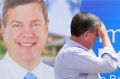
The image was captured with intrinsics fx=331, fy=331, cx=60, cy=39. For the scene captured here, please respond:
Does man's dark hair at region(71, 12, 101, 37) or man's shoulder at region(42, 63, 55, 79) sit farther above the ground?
man's dark hair at region(71, 12, 101, 37)

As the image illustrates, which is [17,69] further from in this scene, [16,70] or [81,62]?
[81,62]

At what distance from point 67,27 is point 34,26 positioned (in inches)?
13.5

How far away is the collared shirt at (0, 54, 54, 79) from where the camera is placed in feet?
11.1

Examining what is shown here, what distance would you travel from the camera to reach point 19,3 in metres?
3.37

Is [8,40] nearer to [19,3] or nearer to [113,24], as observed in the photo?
[19,3]

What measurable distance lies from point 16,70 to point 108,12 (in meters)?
1.12

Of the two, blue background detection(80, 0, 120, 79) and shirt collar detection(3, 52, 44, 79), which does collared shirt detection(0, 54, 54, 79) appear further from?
blue background detection(80, 0, 120, 79)

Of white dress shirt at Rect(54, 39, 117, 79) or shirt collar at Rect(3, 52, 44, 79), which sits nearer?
white dress shirt at Rect(54, 39, 117, 79)

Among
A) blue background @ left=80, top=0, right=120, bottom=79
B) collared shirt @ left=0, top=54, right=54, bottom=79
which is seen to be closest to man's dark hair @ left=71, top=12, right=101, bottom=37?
blue background @ left=80, top=0, right=120, bottom=79

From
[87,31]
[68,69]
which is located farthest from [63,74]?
[87,31]

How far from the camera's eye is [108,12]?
11.0 ft

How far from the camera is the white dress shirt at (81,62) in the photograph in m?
2.06

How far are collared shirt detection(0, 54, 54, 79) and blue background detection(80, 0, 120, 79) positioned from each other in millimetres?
546

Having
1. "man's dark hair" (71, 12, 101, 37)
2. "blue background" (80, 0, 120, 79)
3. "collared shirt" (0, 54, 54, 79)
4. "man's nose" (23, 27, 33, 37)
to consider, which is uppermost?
"man's dark hair" (71, 12, 101, 37)
